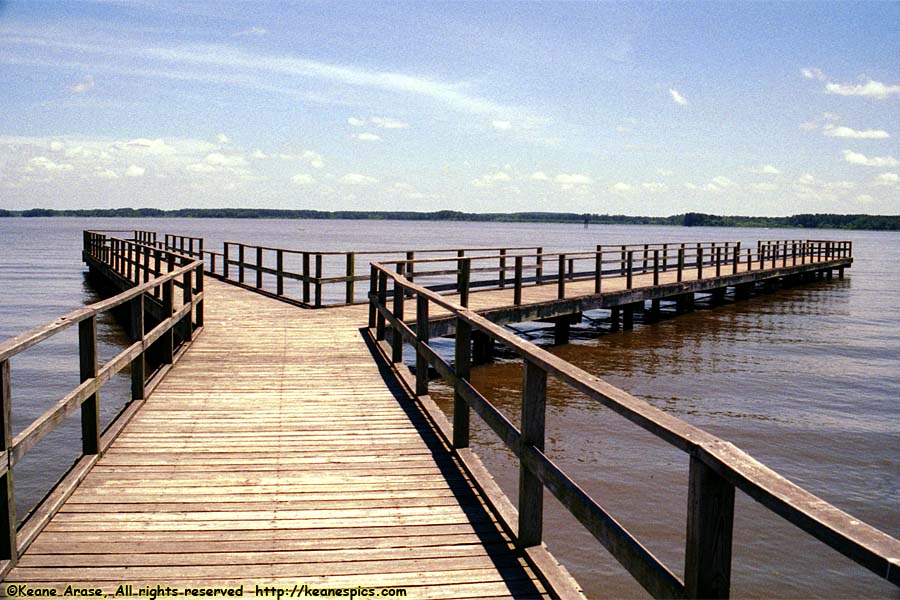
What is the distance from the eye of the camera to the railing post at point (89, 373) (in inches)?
204

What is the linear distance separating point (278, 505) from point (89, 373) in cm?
166

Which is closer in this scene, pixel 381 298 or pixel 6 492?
pixel 6 492

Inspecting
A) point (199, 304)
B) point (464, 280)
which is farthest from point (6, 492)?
point (464, 280)

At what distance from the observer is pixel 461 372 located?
18.8 feet

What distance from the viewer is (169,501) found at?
4785mm

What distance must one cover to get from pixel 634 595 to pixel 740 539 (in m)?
1.62

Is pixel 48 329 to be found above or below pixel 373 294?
above

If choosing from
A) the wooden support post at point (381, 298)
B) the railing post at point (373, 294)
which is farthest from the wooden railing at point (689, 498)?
the railing post at point (373, 294)

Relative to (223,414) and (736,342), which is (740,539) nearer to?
(223,414)

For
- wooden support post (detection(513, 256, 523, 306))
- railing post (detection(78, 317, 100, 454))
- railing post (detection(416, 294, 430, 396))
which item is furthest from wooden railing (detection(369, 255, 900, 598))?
wooden support post (detection(513, 256, 523, 306))

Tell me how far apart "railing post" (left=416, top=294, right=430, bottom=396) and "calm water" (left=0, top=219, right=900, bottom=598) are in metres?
1.73

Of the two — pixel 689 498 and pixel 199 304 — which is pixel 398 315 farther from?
pixel 689 498

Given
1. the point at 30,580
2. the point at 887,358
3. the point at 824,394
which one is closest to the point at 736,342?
the point at 887,358

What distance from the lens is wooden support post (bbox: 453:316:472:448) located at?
224 inches
